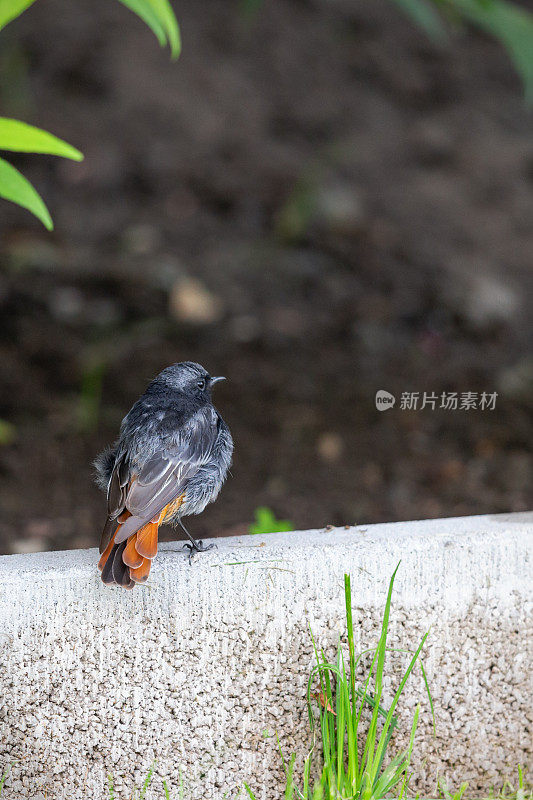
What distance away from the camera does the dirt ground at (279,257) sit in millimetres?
3115

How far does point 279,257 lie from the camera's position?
14.8 feet

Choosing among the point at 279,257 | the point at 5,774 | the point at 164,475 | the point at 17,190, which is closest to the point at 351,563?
the point at 164,475

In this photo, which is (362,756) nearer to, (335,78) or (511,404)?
(511,404)

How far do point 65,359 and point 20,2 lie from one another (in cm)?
182

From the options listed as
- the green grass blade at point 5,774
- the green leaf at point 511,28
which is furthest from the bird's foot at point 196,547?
the green leaf at point 511,28

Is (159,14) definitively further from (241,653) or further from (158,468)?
(241,653)

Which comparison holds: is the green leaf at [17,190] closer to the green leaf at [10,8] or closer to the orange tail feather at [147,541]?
the green leaf at [10,8]

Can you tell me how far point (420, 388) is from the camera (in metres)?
3.58

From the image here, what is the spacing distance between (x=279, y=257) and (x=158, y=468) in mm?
2960

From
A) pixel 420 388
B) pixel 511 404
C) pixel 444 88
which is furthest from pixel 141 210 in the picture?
pixel 444 88

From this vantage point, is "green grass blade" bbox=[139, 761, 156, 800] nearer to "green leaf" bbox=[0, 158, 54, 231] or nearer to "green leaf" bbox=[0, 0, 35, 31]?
"green leaf" bbox=[0, 158, 54, 231]

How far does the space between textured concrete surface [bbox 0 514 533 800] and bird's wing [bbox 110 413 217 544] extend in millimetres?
204

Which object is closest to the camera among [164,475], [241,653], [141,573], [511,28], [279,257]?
[141,573]

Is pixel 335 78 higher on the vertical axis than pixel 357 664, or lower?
higher
